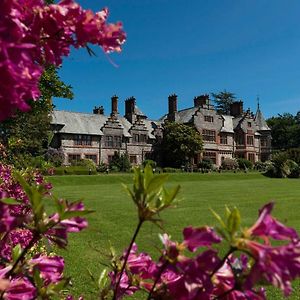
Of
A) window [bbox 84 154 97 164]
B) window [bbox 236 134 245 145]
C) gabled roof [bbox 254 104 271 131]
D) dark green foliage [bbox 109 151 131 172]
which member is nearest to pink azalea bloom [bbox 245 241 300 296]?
dark green foliage [bbox 109 151 131 172]

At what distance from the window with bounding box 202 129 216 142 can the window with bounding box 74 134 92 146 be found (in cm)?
1615

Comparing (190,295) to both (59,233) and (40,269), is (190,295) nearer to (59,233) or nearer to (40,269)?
(59,233)

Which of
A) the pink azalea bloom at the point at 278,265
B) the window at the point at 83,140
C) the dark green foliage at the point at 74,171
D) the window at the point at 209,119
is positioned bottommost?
the pink azalea bloom at the point at 278,265

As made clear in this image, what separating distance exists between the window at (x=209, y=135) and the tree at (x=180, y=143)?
4.10m

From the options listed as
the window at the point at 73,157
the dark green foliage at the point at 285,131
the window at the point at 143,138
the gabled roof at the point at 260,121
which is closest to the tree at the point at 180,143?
the window at the point at 143,138

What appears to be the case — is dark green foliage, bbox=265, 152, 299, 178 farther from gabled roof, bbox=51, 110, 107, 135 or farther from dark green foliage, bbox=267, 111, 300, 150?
dark green foliage, bbox=267, 111, 300, 150

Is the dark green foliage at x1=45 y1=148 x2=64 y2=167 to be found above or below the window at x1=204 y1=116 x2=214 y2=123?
below

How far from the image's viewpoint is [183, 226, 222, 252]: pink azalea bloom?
38.9 inches

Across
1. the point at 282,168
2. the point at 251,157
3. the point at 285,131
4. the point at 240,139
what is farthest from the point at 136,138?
the point at 285,131

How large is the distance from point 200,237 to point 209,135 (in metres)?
56.6

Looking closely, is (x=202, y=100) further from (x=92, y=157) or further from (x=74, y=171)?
(x=74, y=171)

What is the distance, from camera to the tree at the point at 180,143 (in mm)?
50188

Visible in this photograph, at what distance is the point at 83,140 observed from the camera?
1908 inches

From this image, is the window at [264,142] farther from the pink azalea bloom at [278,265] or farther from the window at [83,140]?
the pink azalea bloom at [278,265]
